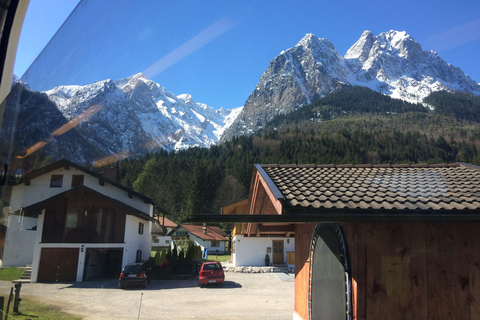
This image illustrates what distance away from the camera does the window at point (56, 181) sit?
145 centimetres

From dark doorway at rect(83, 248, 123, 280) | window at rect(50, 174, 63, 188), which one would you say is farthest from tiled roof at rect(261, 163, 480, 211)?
window at rect(50, 174, 63, 188)

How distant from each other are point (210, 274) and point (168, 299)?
7500 mm

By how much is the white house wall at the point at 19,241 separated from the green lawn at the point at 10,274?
0.02 metres

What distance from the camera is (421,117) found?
120m

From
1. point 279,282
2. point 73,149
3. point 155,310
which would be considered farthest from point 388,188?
point 279,282

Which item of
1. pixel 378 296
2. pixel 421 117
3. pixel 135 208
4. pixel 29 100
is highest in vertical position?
pixel 421 117

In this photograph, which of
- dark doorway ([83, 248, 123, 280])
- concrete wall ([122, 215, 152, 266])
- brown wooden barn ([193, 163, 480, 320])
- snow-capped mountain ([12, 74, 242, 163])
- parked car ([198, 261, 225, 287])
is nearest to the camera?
snow-capped mountain ([12, 74, 242, 163])

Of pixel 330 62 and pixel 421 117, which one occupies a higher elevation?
A: pixel 330 62

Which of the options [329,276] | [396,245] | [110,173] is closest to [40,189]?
[110,173]

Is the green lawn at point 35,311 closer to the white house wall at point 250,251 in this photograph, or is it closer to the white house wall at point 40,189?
the white house wall at point 40,189

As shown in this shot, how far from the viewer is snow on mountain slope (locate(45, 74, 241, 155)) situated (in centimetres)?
146

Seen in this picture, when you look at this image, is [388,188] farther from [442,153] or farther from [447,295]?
[442,153]

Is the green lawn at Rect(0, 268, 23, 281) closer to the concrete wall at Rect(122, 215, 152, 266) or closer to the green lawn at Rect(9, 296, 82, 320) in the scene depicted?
the green lawn at Rect(9, 296, 82, 320)

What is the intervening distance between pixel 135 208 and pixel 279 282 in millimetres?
16742
